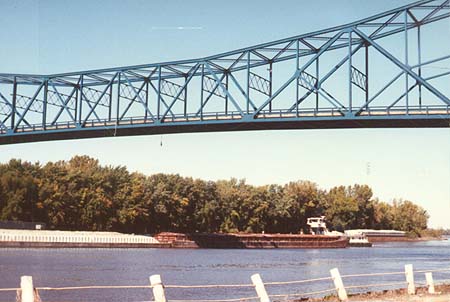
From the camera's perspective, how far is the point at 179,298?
110ft

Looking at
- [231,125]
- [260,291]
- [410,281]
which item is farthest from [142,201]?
[260,291]

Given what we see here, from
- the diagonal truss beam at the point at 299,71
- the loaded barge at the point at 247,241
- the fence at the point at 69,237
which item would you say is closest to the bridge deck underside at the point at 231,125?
the diagonal truss beam at the point at 299,71

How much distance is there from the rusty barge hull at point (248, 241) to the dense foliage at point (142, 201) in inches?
243

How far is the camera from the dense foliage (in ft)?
311

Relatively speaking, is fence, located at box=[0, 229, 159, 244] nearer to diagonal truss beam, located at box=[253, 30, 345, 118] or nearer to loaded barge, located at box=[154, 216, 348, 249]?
loaded barge, located at box=[154, 216, 348, 249]

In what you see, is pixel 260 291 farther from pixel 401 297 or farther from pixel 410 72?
pixel 410 72

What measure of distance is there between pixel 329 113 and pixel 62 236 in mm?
39528

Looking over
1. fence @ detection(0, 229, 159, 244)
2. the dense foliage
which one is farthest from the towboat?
fence @ detection(0, 229, 159, 244)

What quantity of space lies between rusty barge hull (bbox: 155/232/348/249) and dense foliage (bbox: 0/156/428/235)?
20.3ft

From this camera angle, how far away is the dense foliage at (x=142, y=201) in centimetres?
9469

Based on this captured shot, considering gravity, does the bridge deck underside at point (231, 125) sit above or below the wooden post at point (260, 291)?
above

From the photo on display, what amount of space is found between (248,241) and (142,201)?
63.7ft

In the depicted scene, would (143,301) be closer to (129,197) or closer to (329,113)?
(329,113)

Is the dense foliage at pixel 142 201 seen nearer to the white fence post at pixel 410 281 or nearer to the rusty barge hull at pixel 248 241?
the rusty barge hull at pixel 248 241
